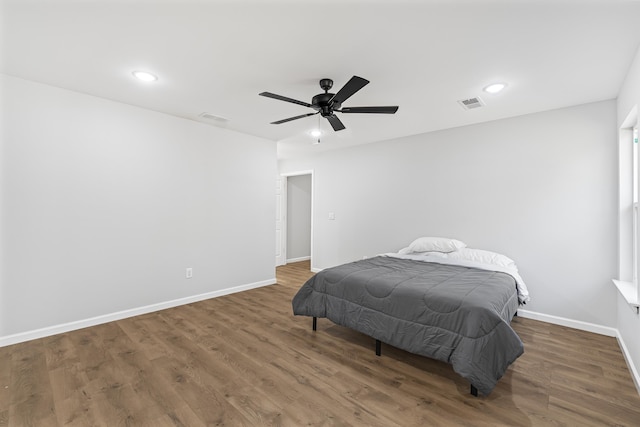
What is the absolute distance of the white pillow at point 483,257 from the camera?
3.41 meters

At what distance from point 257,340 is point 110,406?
1.22 meters

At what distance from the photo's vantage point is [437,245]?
3842 millimetres

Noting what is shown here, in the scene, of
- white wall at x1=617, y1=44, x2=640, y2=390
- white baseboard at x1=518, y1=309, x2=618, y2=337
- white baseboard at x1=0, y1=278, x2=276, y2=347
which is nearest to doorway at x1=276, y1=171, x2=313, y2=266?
white baseboard at x1=0, y1=278, x2=276, y2=347

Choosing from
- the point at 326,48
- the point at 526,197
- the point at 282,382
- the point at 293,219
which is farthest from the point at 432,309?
the point at 293,219

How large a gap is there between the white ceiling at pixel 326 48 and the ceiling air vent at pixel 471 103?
0.26ft

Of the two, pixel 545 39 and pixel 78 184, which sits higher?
pixel 545 39

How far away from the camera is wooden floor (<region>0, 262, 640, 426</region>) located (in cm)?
182

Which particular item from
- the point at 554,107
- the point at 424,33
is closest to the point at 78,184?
the point at 424,33

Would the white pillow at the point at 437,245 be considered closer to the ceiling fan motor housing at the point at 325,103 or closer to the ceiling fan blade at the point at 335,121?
the ceiling fan blade at the point at 335,121

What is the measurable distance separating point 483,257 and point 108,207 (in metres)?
4.40

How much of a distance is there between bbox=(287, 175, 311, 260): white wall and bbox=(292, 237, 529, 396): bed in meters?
3.77

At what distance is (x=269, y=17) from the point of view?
6.09 feet

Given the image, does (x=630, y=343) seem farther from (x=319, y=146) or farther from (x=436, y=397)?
(x=319, y=146)

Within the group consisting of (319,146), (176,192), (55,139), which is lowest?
(176,192)
